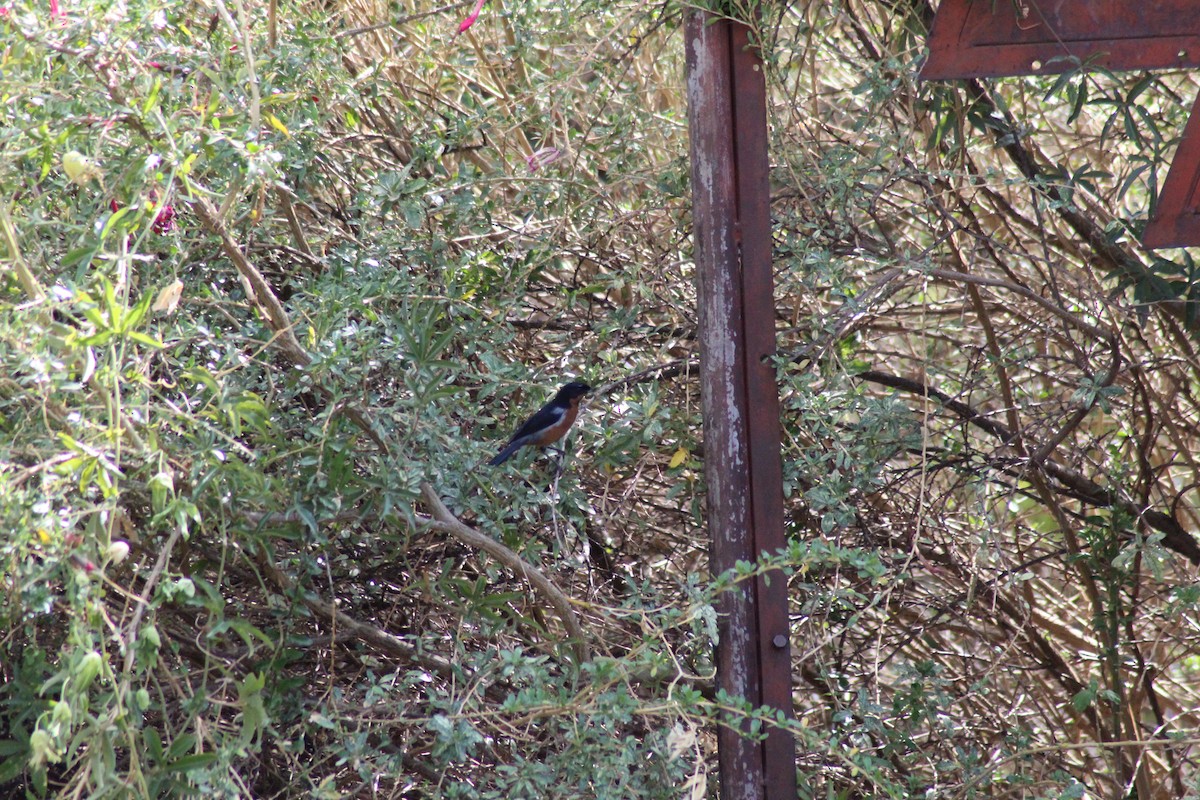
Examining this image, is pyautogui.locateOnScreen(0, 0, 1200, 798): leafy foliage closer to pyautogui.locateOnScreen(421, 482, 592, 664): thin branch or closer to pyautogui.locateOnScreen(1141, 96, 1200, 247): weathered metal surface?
pyautogui.locateOnScreen(421, 482, 592, 664): thin branch

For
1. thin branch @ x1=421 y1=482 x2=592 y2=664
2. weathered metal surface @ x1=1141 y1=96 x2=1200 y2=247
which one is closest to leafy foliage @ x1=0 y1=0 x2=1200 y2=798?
thin branch @ x1=421 y1=482 x2=592 y2=664

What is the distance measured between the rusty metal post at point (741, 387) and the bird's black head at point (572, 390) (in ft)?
1.73

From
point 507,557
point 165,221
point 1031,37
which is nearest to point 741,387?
point 507,557

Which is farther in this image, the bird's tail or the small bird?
the small bird

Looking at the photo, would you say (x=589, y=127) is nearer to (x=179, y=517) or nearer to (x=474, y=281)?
(x=474, y=281)

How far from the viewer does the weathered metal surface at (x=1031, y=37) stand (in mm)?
2641

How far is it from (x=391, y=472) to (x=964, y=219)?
263cm

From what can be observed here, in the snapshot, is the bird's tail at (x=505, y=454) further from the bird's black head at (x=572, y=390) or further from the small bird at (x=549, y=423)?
the bird's black head at (x=572, y=390)

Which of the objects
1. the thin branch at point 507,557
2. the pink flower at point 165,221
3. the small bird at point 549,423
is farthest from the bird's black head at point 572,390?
the pink flower at point 165,221

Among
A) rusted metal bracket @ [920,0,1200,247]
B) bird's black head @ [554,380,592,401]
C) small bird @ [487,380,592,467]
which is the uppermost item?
rusted metal bracket @ [920,0,1200,247]

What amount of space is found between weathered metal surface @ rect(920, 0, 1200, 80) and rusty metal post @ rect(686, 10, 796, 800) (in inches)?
22.3

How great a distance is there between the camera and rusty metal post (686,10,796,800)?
120 inches

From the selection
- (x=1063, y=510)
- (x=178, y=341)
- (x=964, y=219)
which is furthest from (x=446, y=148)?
(x=1063, y=510)

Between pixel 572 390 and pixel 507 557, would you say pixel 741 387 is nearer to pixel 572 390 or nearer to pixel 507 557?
pixel 572 390
